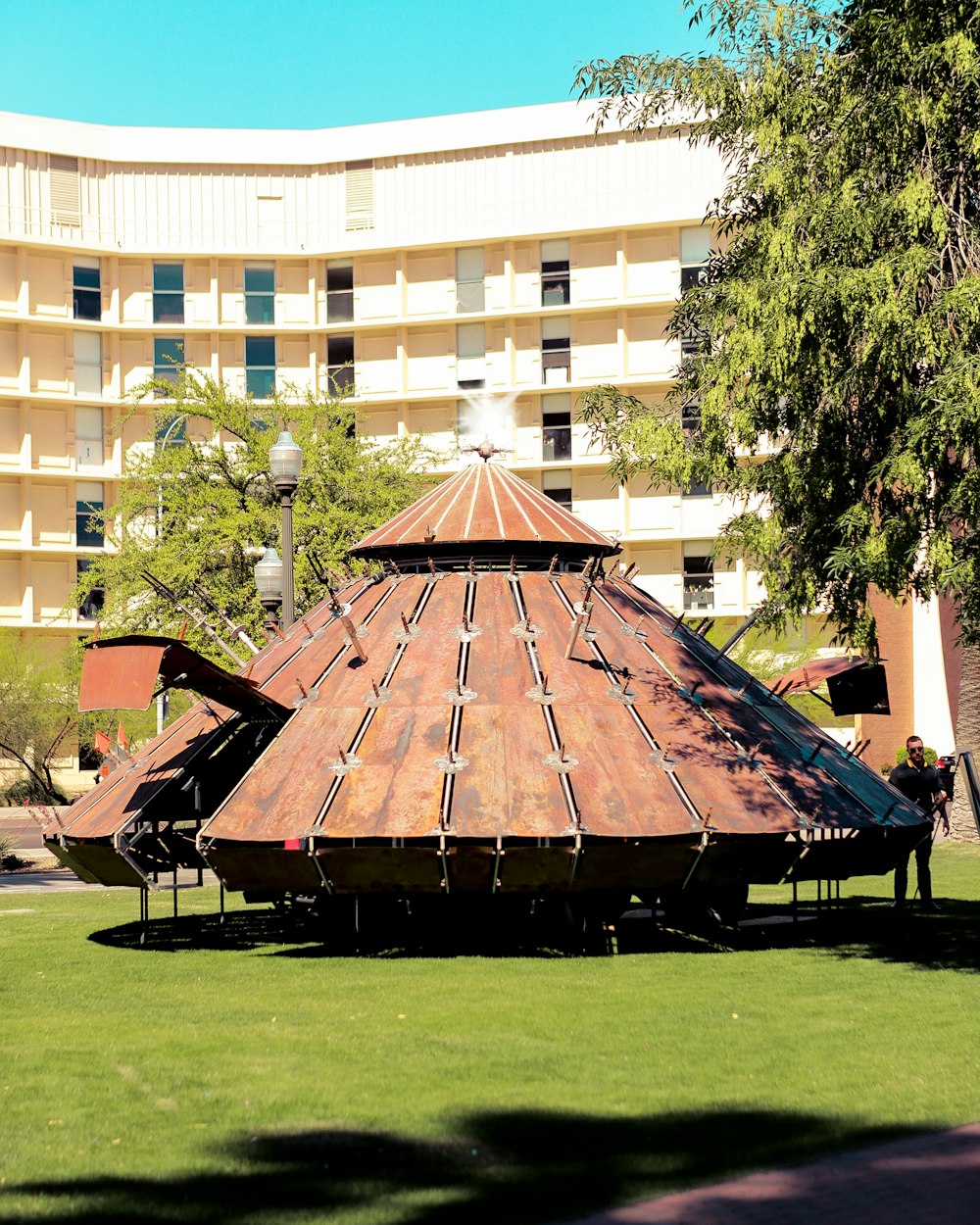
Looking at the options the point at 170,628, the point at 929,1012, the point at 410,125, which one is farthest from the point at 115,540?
the point at 929,1012

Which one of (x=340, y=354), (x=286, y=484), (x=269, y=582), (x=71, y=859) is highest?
(x=340, y=354)

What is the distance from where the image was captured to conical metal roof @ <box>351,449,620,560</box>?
57.1 ft

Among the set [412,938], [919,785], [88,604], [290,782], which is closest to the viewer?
[290,782]

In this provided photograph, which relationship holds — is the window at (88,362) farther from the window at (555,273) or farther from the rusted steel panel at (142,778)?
the rusted steel panel at (142,778)

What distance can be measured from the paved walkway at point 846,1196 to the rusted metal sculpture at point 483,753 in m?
6.15

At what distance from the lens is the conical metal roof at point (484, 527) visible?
1741cm

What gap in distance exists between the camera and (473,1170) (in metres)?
7.51

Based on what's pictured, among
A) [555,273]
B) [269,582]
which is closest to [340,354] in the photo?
[555,273]

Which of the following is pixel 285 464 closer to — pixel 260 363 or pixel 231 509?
pixel 231 509

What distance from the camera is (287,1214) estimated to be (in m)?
6.86

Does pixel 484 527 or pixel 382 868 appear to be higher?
pixel 484 527

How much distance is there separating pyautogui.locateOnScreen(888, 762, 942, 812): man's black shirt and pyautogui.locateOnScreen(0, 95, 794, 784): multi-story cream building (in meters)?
39.4

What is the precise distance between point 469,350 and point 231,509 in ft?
83.9

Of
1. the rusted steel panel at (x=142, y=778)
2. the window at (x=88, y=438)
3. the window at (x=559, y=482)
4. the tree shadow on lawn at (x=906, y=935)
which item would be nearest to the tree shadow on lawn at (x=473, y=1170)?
the tree shadow on lawn at (x=906, y=935)
